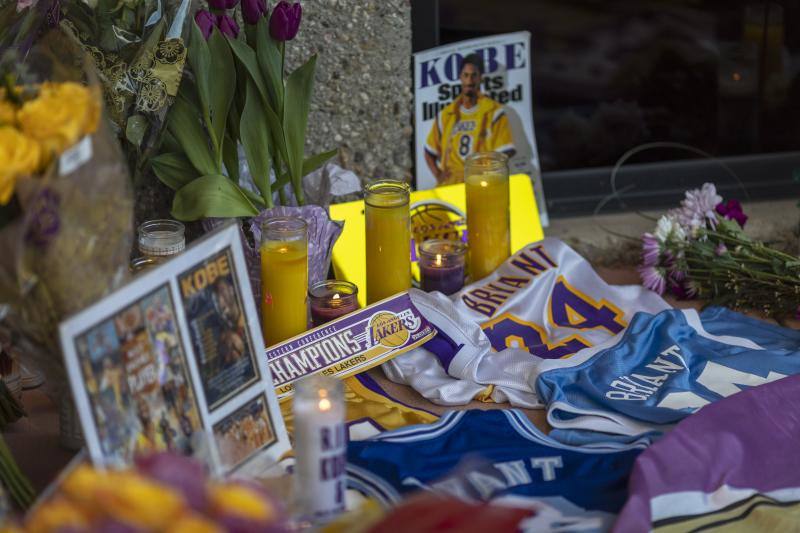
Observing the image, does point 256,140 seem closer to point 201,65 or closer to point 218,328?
point 201,65

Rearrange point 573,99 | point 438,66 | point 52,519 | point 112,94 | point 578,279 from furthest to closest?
1. point 573,99
2. point 438,66
3. point 578,279
4. point 112,94
5. point 52,519

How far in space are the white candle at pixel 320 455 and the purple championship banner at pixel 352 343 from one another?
343 millimetres

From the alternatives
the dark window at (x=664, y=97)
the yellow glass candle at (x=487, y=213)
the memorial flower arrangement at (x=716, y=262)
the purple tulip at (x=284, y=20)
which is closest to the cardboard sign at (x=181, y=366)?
the purple tulip at (x=284, y=20)

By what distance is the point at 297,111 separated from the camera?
146cm

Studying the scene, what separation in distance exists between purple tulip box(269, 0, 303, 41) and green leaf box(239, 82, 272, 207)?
0.08 metres

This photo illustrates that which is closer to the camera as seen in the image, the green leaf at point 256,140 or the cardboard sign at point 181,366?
the cardboard sign at point 181,366

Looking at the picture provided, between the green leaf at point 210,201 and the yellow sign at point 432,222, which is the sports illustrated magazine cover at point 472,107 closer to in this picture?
the yellow sign at point 432,222

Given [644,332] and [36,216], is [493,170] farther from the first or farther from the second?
[36,216]

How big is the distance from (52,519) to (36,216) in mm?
284

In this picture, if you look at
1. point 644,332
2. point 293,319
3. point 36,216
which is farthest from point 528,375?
point 36,216

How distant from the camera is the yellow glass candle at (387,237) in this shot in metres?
1.46

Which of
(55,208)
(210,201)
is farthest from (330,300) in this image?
(55,208)

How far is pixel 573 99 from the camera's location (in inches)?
78.1

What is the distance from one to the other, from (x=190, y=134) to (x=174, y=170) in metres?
0.06
